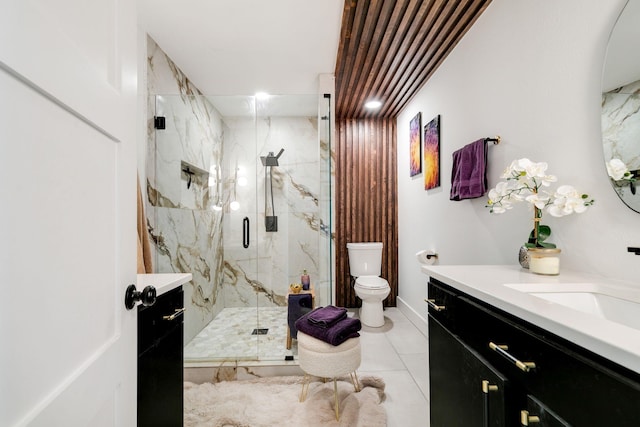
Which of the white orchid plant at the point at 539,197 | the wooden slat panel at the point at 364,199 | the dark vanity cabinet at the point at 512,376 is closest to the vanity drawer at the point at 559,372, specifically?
the dark vanity cabinet at the point at 512,376

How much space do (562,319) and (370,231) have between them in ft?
10.0

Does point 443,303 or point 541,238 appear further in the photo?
point 541,238

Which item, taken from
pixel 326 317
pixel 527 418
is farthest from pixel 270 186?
pixel 527 418

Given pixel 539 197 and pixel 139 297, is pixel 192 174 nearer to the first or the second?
pixel 139 297

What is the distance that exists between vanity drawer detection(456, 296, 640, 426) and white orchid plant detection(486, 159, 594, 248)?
589 mm

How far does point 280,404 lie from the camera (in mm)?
1744

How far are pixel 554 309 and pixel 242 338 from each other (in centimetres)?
238

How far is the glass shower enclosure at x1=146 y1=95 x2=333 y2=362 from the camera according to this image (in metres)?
2.65

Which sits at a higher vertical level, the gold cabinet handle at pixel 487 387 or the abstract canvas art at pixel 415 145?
the abstract canvas art at pixel 415 145

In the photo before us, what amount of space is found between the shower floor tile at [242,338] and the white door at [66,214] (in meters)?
1.52

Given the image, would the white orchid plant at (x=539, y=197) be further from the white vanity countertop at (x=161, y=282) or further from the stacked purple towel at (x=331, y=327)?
the white vanity countertop at (x=161, y=282)

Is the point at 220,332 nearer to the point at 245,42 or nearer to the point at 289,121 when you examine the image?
the point at 289,121

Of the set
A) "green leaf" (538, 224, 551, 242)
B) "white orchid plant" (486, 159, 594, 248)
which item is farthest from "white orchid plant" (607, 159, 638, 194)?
"green leaf" (538, 224, 551, 242)

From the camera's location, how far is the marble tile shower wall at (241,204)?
8.81ft
